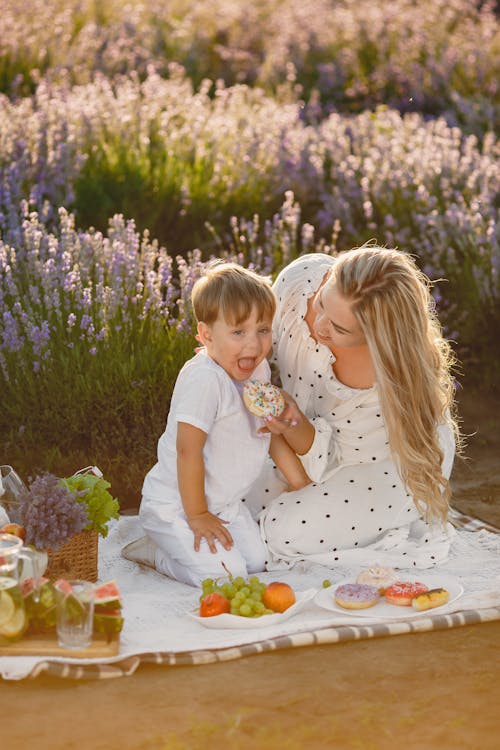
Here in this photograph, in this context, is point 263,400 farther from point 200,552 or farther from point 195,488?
point 200,552

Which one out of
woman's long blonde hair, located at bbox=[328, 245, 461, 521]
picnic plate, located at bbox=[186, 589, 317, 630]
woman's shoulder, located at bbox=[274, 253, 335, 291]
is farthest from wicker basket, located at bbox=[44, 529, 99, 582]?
woman's shoulder, located at bbox=[274, 253, 335, 291]

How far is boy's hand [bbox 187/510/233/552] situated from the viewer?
389 centimetres

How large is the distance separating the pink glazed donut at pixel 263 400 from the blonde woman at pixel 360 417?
5 cm

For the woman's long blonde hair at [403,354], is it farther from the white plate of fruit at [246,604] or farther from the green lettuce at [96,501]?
the green lettuce at [96,501]

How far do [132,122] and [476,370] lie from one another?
2.53 metres

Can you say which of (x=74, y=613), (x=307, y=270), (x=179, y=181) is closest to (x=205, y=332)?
(x=307, y=270)

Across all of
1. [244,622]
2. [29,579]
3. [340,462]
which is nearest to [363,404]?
[340,462]

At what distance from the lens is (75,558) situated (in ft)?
12.6

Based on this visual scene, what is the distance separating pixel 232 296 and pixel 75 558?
1.01 metres

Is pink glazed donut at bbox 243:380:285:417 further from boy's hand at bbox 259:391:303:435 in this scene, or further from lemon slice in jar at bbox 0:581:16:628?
lemon slice in jar at bbox 0:581:16:628

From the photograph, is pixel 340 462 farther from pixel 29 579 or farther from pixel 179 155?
pixel 179 155

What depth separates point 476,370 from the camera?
19.9ft

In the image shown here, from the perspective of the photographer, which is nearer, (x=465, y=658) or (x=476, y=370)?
(x=465, y=658)

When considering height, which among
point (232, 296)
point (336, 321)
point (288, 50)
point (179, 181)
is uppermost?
point (288, 50)
